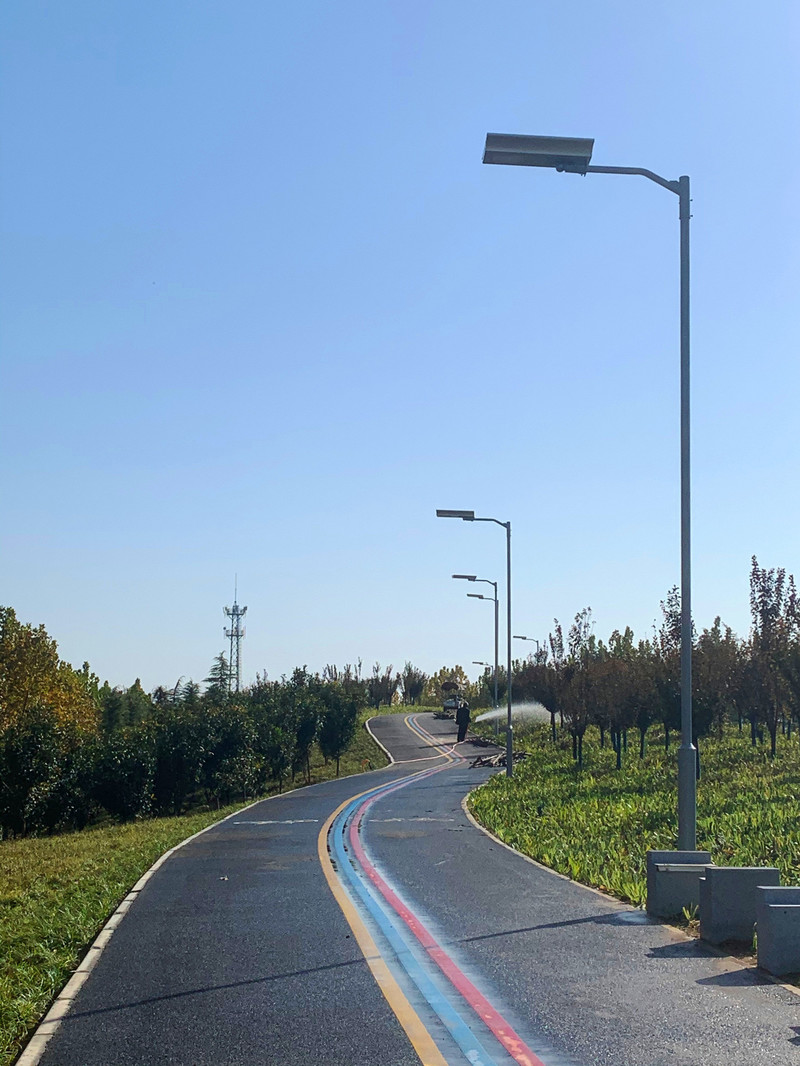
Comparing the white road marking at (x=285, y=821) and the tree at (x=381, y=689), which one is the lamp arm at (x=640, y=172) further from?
the tree at (x=381, y=689)

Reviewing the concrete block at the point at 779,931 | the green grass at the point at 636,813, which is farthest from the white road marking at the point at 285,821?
the concrete block at the point at 779,931

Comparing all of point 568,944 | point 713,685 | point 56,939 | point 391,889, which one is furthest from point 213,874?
point 713,685

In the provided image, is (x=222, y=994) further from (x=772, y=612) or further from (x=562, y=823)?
(x=772, y=612)

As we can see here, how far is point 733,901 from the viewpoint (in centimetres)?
953

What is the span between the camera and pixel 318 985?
8195mm

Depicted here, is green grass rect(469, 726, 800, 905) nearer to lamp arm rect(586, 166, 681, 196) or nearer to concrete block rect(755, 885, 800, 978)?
concrete block rect(755, 885, 800, 978)

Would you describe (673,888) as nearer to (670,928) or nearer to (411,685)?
(670,928)

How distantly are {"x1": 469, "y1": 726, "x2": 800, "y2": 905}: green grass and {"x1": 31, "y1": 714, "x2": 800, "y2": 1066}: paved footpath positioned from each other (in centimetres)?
180

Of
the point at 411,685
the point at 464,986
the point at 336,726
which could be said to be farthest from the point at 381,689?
the point at 464,986

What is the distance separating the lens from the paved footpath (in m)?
6.53

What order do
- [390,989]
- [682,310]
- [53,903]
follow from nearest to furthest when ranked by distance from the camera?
[390,989], [682,310], [53,903]

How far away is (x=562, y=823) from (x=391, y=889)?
978 cm

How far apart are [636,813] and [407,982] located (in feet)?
54.3

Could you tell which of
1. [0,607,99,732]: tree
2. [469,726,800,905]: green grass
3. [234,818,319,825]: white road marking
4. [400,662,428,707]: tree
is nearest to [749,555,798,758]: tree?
[469,726,800,905]: green grass
